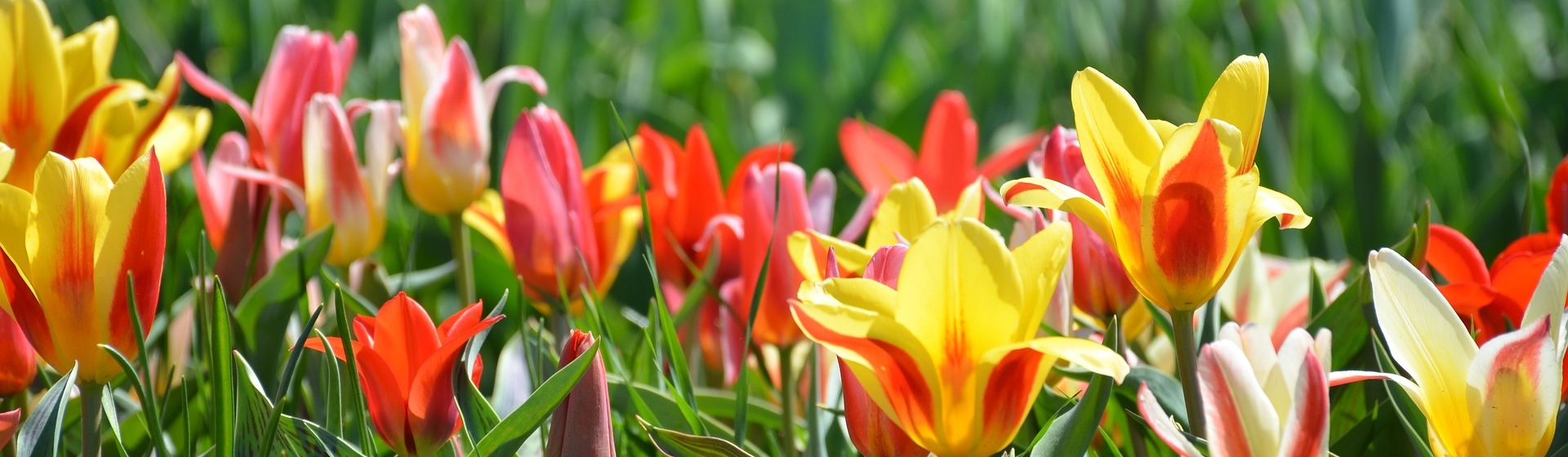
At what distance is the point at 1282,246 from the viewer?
4.42 ft

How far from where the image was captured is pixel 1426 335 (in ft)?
1.65

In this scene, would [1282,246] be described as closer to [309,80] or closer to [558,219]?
[558,219]

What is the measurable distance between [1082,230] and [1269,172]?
0.83 meters

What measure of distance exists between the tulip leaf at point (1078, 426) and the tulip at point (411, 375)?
225mm

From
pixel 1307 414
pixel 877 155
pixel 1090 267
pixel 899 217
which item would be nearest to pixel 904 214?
pixel 899 217

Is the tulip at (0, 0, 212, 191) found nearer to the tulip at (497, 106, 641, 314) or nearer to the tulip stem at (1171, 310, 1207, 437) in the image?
the tulip at (497, 106, 641, 314)

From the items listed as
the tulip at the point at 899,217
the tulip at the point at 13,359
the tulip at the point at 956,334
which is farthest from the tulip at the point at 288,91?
the tulip at the point at 956,334

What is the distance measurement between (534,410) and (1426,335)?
0.34 meters

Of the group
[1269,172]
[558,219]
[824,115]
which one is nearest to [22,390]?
[558,219]

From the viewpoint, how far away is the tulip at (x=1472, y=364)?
485 millimetres

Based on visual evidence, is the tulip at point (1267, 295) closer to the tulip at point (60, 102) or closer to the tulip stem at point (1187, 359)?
the tulip stem at point (1187, 359)

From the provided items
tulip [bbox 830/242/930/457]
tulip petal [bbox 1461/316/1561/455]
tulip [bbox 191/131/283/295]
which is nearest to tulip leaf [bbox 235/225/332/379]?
tulip [bbox 191/131/283/295]

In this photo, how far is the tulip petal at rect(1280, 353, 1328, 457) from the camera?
0.46 meters

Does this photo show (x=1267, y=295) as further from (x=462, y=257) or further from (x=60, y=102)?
(x=60, y=102)
